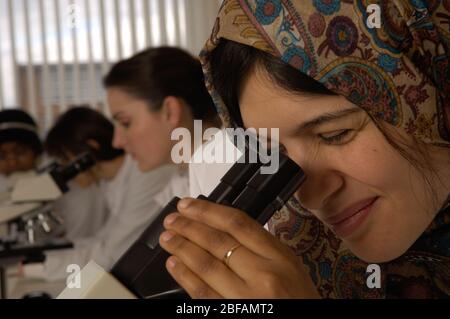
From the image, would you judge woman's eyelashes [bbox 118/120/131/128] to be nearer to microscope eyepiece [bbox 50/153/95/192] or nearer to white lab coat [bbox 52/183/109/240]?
microscope eyepiece [bbox 50/153/95/192]

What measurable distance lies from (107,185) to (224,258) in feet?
9.27

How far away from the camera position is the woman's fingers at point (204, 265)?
543 millimetres

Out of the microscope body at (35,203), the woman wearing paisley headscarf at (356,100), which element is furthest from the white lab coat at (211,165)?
the microscope body at (35,203)

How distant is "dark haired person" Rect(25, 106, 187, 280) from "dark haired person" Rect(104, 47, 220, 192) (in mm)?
157

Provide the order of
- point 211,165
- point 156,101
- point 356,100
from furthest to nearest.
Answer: point 156,101
point 211,165
point 356,100

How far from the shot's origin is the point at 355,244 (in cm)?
84

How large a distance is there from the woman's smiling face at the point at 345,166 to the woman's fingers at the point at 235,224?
21 centimetres

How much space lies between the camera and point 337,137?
2.47ft

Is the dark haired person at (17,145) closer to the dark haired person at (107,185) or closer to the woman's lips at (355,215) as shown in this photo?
the dark haired person at (107,185)

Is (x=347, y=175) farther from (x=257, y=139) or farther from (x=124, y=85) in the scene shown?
(x=124, y=85)

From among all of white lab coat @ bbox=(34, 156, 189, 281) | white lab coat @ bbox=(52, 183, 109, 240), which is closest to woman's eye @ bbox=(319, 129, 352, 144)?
white lab coat @ bbox=(34, 156, 189, 281)

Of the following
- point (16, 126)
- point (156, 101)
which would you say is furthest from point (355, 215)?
point (16, 126)

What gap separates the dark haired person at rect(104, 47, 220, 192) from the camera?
1.99m

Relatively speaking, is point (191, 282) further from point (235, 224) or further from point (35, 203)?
point (35, 203)
